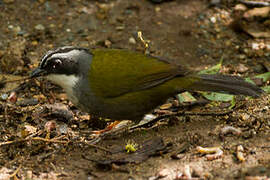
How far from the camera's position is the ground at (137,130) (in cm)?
373

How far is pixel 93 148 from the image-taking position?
167 inches

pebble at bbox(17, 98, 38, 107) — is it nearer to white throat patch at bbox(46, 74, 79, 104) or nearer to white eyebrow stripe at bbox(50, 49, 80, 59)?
white throat patch at bbox(46, 74, 79, 104)

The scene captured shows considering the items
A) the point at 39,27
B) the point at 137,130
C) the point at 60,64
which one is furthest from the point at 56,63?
the point at 39,27

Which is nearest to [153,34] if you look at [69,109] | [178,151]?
[69,109]

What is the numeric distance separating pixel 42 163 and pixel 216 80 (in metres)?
2.09

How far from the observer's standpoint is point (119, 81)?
440 cm

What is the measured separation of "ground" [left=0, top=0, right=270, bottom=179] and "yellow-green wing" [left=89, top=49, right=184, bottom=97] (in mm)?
517

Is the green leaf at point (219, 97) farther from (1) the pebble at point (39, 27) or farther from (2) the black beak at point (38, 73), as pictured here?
(1) the pebble at point (39, 27)

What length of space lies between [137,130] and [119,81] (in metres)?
0.65

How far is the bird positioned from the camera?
4375 mm

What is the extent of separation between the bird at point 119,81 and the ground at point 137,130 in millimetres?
300

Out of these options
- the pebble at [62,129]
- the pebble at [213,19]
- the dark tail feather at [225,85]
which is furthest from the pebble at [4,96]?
the pebble at [213,19]

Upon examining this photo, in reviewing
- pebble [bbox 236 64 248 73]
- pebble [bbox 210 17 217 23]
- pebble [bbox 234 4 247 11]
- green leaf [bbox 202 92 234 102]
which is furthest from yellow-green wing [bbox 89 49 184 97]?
pebble [bbox 234 4 247 11]

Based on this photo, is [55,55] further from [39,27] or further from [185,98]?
[39,27]
